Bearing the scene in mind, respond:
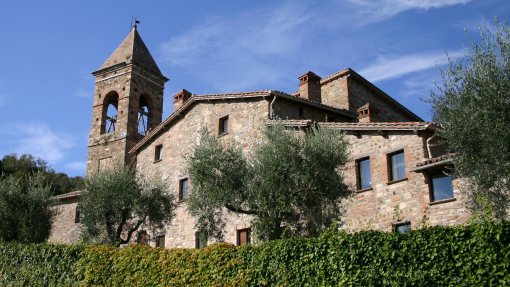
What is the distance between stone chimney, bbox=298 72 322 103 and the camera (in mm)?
22022

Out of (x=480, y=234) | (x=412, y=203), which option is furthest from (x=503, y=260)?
(x=412, y=203)

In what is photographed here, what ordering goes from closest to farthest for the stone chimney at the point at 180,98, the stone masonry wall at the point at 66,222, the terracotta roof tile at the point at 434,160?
the terracotta roof tile at the point at 434,160 → the stone chimney at the point at 180,98 → the stone masonry wall at the point at 66,222

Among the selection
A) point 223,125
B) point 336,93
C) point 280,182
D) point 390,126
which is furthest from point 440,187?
point 223,125

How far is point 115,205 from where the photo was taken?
18031 mm

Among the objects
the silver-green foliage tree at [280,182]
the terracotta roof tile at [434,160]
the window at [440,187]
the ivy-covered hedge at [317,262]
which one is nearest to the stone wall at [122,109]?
the ivy-covered hedge at [317,262]

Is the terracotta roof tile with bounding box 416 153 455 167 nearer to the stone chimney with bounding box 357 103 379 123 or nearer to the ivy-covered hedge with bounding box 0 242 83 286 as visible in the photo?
the stone chimney with bounding box 357 103 379 123

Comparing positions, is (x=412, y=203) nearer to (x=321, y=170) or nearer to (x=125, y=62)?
(x=321, y=170)

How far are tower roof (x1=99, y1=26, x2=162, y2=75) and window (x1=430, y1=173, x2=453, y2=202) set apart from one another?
2080 centimetres

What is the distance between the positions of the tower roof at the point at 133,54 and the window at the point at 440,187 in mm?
20796

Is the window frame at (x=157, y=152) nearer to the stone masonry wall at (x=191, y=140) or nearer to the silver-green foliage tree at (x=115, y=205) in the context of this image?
the stone masonry wall at (x=191, y=140)

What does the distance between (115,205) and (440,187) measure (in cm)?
1180

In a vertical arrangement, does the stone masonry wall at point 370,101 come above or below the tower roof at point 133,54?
below

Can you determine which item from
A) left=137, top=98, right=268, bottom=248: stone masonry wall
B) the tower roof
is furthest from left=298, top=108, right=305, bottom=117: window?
the tower roof

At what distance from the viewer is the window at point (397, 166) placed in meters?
15.4
